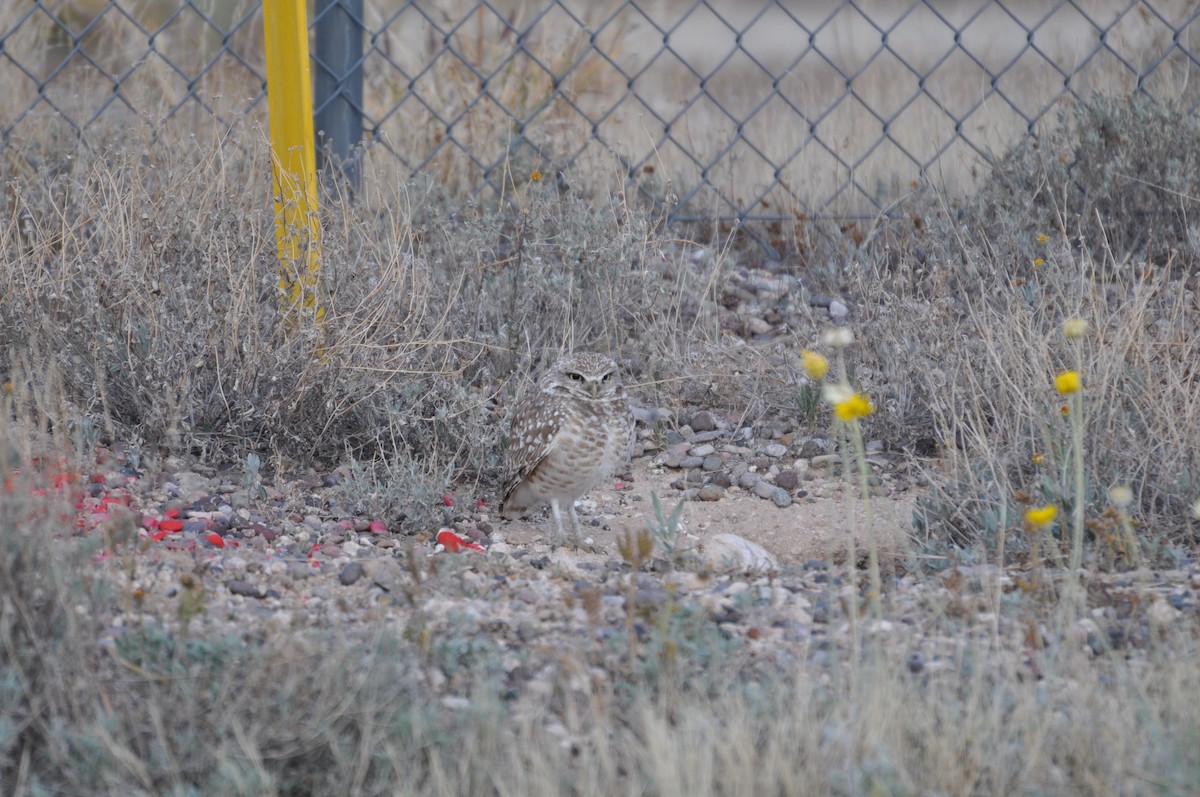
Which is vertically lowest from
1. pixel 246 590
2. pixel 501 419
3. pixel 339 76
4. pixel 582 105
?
pixel 246 590

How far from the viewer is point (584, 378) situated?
4918mm

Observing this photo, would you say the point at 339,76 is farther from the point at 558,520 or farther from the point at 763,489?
the point at 763,489

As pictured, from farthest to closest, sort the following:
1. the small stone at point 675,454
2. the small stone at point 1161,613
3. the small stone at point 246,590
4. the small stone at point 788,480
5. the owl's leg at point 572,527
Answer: the small stone at point 675,454, the small stone at point 788,480, the owl's leg at point 572,527, the small stone at point 246,590, the small stone at point 1161,613

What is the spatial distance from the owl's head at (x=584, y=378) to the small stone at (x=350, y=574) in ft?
4.72

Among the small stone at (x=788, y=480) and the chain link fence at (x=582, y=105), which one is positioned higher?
the chain link fence at (x=582, y=105)

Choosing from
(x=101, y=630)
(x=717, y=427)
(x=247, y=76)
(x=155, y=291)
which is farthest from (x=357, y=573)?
(x=247, y=76)

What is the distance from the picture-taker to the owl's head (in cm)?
491

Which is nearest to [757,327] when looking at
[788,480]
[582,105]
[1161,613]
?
[788,480]

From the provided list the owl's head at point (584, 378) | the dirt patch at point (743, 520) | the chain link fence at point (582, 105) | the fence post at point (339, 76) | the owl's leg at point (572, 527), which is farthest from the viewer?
the chain link fence at point (582, 105)

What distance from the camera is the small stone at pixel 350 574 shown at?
11.9 feet

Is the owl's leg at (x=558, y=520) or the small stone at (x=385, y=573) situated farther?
the owl's leg at (x=558, y=520)

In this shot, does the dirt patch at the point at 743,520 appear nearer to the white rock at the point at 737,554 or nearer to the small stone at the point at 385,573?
the white rock at the point at 737,554

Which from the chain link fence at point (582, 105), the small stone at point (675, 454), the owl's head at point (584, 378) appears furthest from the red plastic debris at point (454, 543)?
the chain link fence at point (582, 105)

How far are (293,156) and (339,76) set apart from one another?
1433mm
